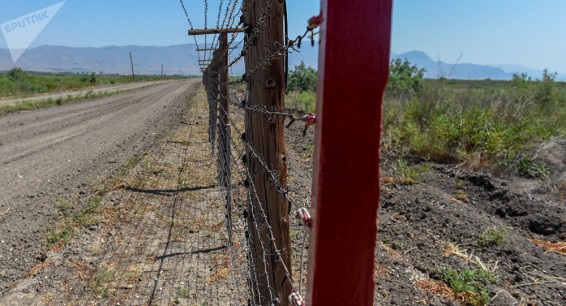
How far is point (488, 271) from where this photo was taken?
13.8ft

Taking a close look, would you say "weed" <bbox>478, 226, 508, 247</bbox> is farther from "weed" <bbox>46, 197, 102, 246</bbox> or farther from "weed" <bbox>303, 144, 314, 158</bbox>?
"weed" <bbox>303, 144, 314, 158</bbox>

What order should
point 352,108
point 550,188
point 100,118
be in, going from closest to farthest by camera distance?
point 352,108 < point 550,188 < point 100,118

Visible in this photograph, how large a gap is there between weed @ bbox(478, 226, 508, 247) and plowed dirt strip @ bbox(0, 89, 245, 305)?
9.06ft

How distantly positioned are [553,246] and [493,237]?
2.71 feet

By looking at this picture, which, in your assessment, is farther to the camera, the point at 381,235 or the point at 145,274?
the point at 381,235

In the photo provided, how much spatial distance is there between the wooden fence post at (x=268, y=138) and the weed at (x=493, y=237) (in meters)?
3.29

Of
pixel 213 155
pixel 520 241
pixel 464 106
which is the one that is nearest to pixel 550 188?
pixel 520 241

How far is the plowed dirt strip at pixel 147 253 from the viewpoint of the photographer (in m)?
3.85

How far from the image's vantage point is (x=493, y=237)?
479 cm

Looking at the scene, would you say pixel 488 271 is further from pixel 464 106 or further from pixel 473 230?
pixel 464 106

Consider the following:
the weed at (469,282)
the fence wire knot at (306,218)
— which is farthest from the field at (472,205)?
the fence wire knot at (306,218)

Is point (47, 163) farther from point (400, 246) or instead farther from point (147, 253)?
point (400, 246)

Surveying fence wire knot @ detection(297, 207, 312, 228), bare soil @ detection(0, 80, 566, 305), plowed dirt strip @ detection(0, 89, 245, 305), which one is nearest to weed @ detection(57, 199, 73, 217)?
bare soil @ detection(0, 80, 566, 305)

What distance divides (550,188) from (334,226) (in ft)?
24.4
